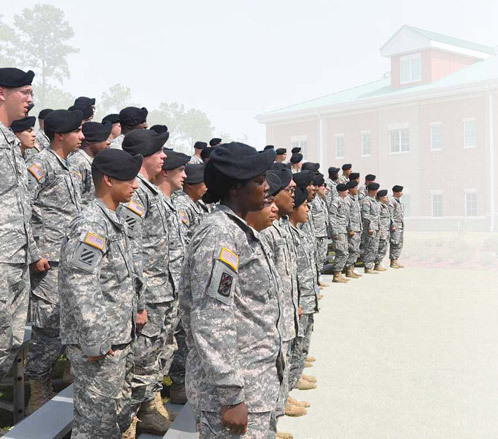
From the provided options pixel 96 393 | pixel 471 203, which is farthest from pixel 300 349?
pixel 471 203

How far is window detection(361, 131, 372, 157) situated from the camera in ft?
105

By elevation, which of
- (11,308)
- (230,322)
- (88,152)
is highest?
(88,152)

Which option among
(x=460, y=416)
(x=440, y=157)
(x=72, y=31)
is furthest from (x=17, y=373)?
(x=72, y=31)

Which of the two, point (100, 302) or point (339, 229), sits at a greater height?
point (100, 302)

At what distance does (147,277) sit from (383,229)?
40.3 ft

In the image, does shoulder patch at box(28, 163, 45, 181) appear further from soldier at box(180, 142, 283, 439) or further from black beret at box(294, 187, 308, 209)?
soldier at box(180, 142, 283, 439)

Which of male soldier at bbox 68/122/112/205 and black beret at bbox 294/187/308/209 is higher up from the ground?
male soldier at bbox 68/122/112/205

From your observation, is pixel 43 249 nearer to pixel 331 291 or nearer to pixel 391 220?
pixel 331 291

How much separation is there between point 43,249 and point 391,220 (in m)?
13.0

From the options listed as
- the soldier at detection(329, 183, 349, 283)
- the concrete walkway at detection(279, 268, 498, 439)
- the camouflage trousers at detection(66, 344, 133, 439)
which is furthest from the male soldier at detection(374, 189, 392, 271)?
the camouflage trousers at detection(66, 344, 133, 439)

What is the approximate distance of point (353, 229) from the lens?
14727 millimetres

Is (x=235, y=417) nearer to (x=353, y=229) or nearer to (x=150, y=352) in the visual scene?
(x=150, y=352)

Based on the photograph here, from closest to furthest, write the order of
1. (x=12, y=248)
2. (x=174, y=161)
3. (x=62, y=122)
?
(x=12, y=248), (x=62, y=122), (x=174, y=161)

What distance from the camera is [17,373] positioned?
4.86m
